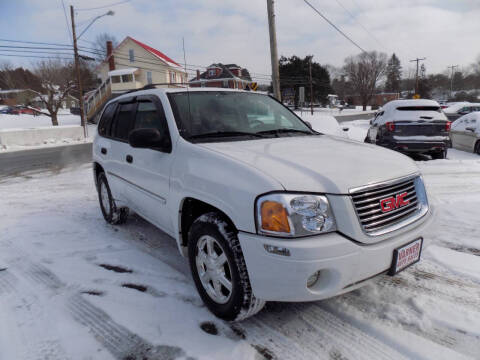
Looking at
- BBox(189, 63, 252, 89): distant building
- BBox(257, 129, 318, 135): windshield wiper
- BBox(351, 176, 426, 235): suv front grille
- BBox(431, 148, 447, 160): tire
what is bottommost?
BBox(431, 148, 447, 160): tire

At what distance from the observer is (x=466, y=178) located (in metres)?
6.62

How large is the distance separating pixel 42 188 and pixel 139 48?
43466 mm

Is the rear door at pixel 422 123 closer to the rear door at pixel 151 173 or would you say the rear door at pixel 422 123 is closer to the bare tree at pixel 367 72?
the rear door at pixel 151 173

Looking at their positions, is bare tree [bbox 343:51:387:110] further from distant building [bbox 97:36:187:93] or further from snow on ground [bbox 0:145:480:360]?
snow on ground [bbox 0:145:480:360]

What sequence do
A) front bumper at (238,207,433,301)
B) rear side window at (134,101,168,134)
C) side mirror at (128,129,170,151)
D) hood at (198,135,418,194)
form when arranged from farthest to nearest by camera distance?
rear side window at (134,101,168,134) → side mirror at (128,129,170,151) → hood at (198,135,418,194) → front bumper at (238,207,433,301)

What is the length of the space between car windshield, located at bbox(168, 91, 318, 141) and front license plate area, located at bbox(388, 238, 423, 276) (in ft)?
5.06

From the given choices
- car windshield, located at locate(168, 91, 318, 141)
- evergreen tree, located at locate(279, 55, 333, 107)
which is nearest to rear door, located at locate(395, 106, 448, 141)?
car windshield, located at locate(168, 91, 318, 141)

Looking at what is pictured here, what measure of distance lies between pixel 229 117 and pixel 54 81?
33.7m

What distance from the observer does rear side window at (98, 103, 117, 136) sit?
4.63m

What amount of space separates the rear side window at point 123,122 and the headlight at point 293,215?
2.49 meters

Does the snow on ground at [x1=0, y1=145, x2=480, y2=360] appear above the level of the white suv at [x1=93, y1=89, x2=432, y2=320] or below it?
below

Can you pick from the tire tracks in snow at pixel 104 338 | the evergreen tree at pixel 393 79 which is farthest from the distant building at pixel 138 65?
the evergreen tree at pixel 393 79

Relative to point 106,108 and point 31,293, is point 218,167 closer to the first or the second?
point 31,293

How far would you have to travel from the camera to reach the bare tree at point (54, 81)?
30.9 meters
